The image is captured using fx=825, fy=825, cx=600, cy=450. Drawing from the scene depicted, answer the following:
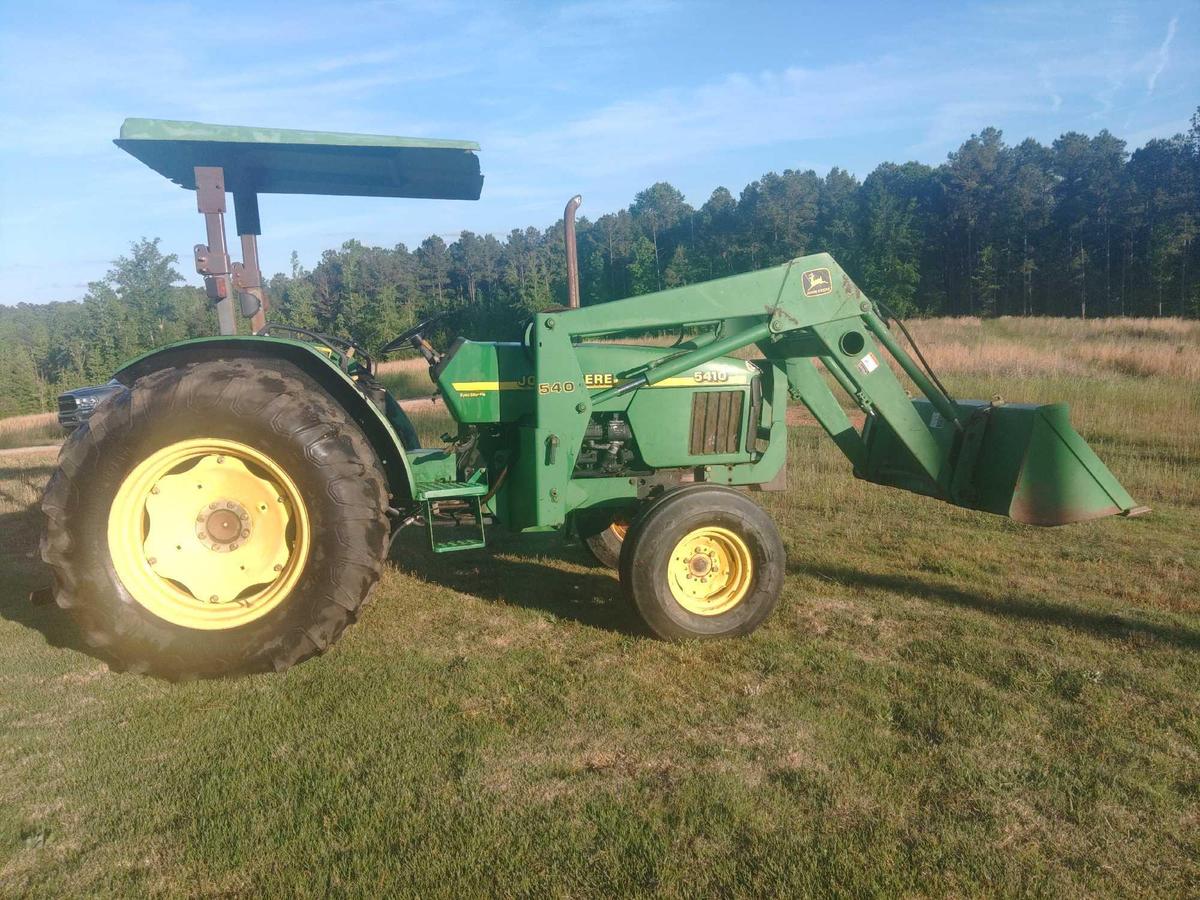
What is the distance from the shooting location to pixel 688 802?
2738 mm

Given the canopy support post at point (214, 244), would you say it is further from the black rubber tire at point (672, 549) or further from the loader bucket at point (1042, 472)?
the loader bucket at point (1042, 472)

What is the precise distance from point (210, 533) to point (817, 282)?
327 centimetres

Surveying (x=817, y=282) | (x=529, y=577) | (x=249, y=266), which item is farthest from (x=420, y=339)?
(x=817, y=282)

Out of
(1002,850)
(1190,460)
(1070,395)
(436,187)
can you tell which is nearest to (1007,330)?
(1070,395)

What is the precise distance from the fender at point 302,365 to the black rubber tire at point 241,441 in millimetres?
254

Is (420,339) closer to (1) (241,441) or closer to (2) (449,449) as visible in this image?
(2) (449,449)

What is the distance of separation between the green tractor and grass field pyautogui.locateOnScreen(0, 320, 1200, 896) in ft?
1.22

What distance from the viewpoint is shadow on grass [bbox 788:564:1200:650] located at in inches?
165

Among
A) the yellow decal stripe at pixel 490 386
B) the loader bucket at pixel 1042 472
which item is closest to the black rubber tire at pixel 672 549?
the yellow decal stripe at pixel 490 386

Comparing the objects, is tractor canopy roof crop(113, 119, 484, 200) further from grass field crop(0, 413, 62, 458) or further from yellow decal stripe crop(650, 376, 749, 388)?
grass field crop(0, 413, 62, 458)

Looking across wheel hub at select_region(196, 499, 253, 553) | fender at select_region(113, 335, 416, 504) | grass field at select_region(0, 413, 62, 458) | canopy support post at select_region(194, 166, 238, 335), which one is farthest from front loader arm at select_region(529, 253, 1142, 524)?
grass field at select_region(0, 413, 62, 458)

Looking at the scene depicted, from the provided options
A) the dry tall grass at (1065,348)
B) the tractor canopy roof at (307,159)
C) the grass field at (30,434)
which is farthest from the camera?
the grass field at (30,434)

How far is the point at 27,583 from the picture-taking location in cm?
514

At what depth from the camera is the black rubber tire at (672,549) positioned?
404 cm
